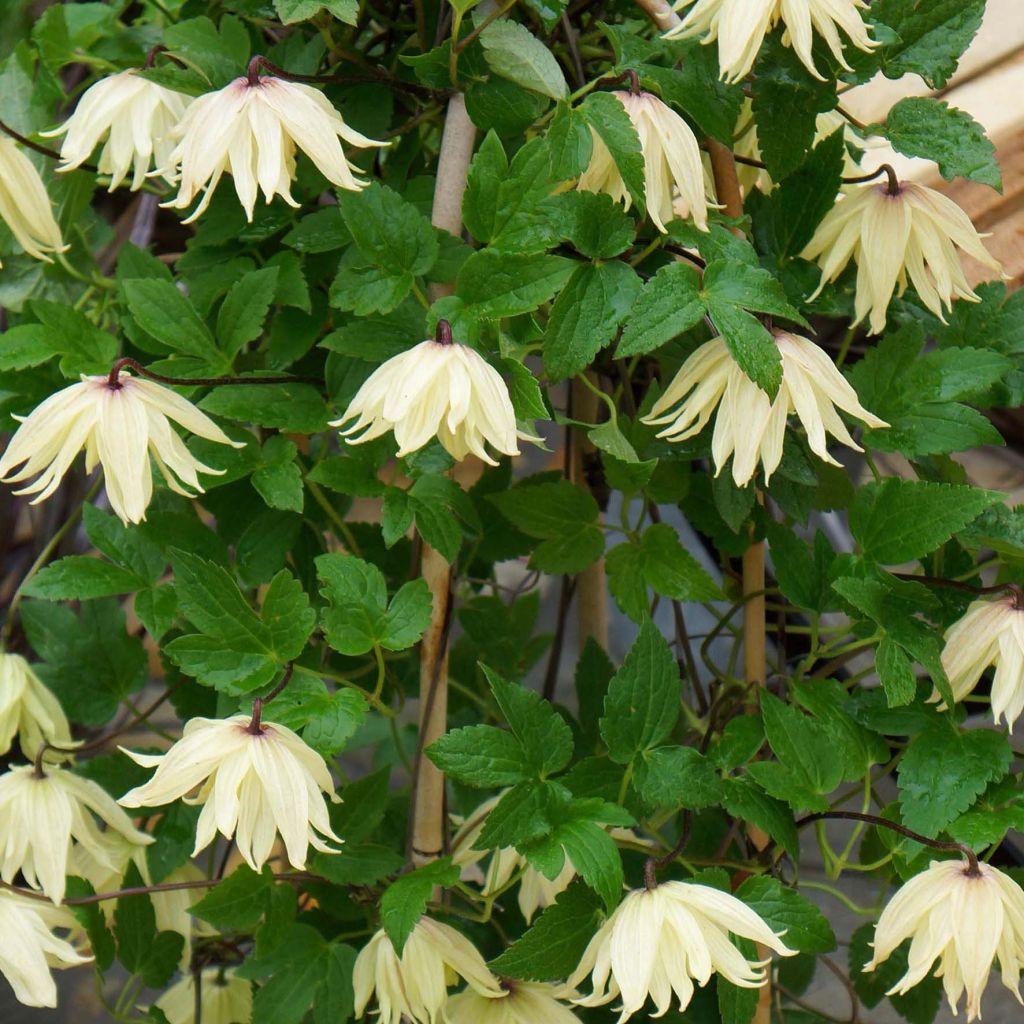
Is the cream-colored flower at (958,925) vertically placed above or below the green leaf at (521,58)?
below

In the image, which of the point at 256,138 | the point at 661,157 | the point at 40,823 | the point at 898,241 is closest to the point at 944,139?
the point at 898,241

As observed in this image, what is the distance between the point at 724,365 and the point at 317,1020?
58 centimetres

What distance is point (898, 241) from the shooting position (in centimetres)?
88

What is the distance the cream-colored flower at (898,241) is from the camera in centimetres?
88

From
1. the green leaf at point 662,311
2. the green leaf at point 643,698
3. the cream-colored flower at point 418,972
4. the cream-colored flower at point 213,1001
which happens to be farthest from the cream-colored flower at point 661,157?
the cream-colored flower at point 213,1001

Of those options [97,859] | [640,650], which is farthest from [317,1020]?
[640,650]

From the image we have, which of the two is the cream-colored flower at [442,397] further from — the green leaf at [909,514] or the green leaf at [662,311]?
the green leaf at [909,514]

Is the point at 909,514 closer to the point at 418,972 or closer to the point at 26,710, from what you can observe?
the point at 418,972

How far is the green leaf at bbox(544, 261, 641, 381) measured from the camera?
2.67ft

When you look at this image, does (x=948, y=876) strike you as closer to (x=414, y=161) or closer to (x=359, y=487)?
(x=359, y=487)

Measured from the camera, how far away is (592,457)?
128 centimetres

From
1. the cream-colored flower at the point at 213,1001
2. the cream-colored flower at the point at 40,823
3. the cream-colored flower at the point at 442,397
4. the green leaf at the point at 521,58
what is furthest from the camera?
the cream-colored flower at the point at 213,1001

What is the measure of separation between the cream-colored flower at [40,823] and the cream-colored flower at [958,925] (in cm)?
58

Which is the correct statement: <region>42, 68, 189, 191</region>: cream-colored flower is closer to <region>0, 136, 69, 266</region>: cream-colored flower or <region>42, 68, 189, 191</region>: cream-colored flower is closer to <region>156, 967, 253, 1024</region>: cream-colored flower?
<region>0, 136, 69, 266</region>: cream-colored flower
